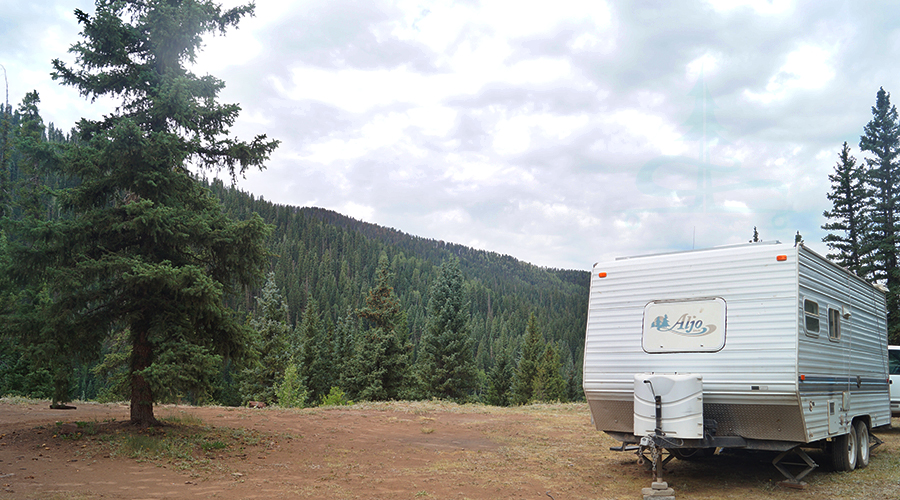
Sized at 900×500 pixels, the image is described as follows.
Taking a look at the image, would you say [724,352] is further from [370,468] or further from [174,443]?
[174,443]

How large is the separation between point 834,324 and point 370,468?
25.7 feet

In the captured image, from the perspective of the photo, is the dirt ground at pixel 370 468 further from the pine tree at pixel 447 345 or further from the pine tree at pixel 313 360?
the pine tree at pixel 313 360

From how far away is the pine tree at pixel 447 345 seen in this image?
124 feet

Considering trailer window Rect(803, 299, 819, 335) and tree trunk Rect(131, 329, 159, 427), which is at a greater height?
trailer window Rect(803, 299, 819, 335)

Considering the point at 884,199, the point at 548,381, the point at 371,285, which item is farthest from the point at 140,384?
the point at 371,285

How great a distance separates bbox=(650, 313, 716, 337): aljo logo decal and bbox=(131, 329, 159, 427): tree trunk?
9235 mm

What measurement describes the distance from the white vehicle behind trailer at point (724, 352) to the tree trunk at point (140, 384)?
27.0 ft

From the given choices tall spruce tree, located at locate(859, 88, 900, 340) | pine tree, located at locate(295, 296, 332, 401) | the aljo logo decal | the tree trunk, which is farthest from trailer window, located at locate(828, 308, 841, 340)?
pine tree, located at locate(295, 296, 332, 401)

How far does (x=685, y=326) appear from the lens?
27.4 ft

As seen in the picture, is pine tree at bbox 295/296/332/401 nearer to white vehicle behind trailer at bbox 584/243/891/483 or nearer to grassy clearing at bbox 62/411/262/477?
grassy clearing at bbox 62/411/262/477

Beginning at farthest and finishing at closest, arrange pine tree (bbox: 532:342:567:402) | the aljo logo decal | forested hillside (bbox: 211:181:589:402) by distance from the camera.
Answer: forested hillside (bbox: 211:181:589:402), pine tree (bbox: 532:342:567:402), the aljo logo decal

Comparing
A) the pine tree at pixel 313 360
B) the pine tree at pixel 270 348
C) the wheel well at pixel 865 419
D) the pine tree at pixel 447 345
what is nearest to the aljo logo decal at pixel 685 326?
the wheel well at pixel 865 419

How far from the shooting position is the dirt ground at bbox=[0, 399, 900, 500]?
24.9 feet

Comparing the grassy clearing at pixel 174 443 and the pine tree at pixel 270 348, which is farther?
the pine tree at pixel 270 348
